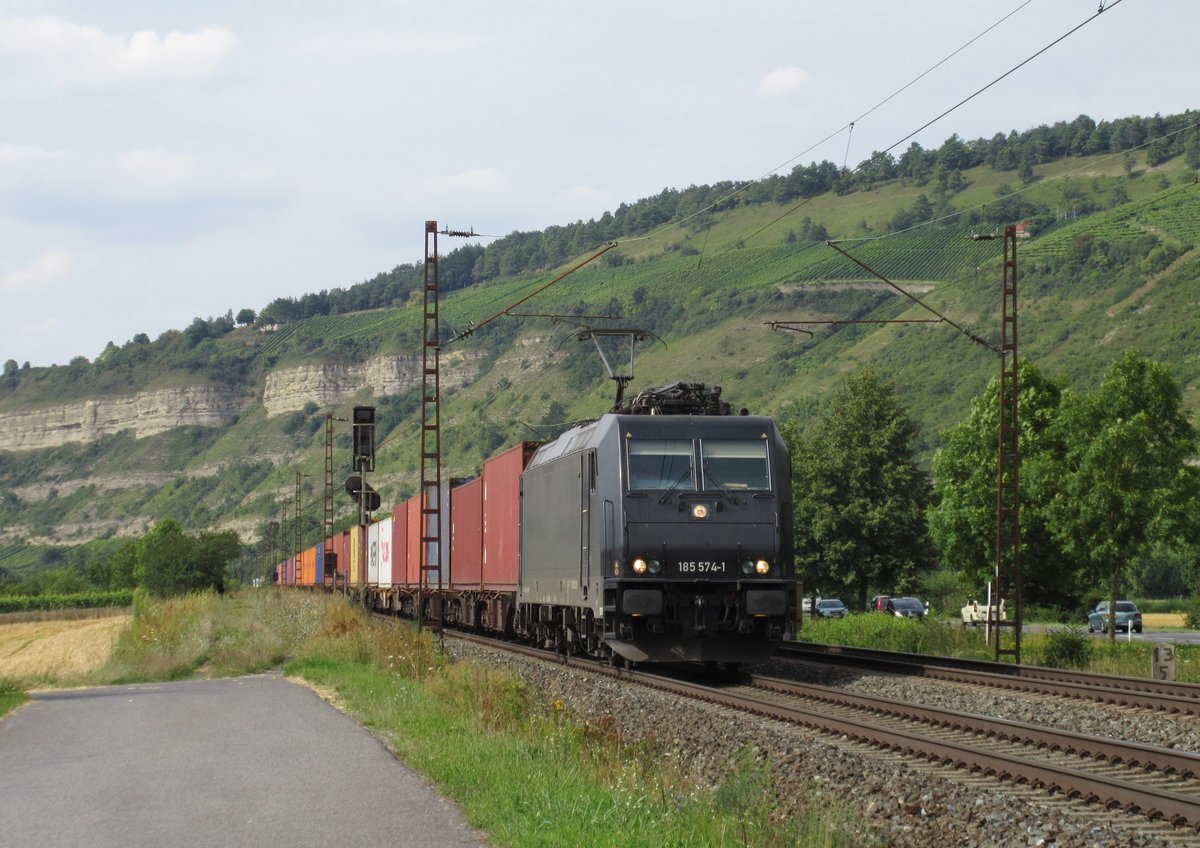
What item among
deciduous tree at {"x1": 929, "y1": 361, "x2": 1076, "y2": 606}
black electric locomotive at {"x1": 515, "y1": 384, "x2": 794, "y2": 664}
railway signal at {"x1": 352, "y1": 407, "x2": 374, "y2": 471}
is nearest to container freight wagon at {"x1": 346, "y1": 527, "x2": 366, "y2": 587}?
railway signal at {"x1": 352, "y1": 407, "x2": 374, "y2": 471}

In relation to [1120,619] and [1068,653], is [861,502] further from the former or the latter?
[1068,653]

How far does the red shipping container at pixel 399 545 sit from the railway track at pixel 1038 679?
2008 centimetres

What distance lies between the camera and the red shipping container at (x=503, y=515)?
27.5 m

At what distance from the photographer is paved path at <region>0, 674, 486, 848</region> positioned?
941 cm

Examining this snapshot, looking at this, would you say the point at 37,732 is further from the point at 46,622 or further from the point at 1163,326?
the point at 1163,326

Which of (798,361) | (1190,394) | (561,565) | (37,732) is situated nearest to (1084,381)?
(1190,394)

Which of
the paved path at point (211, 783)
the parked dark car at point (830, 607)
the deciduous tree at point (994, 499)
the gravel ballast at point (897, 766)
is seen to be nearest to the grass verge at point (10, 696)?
the paved path at point (211, 783)

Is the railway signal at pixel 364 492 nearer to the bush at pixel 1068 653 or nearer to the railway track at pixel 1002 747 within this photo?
the bush at pixel 1068 653

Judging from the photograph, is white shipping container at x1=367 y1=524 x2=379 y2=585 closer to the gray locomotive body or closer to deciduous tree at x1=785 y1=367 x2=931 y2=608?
deciduous tree at x1=785 y1=367 x2=931 y2=608

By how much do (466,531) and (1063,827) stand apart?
2576cm

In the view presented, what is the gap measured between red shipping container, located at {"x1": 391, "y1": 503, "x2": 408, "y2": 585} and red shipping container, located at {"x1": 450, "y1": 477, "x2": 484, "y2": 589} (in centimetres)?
844

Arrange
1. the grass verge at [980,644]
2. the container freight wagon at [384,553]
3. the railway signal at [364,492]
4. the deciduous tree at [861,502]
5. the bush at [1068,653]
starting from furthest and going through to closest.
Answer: the railway signal at [364,492]
the deciduous tree at [861,502]
the container freight wagon at [384,553]
the bush at [1068,653]
the grass verge at [980,644]

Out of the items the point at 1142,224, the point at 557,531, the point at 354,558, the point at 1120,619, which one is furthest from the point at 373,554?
the point at 1142,224

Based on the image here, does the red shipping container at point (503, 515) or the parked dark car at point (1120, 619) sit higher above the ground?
the red shipping container at point (503, 515)
